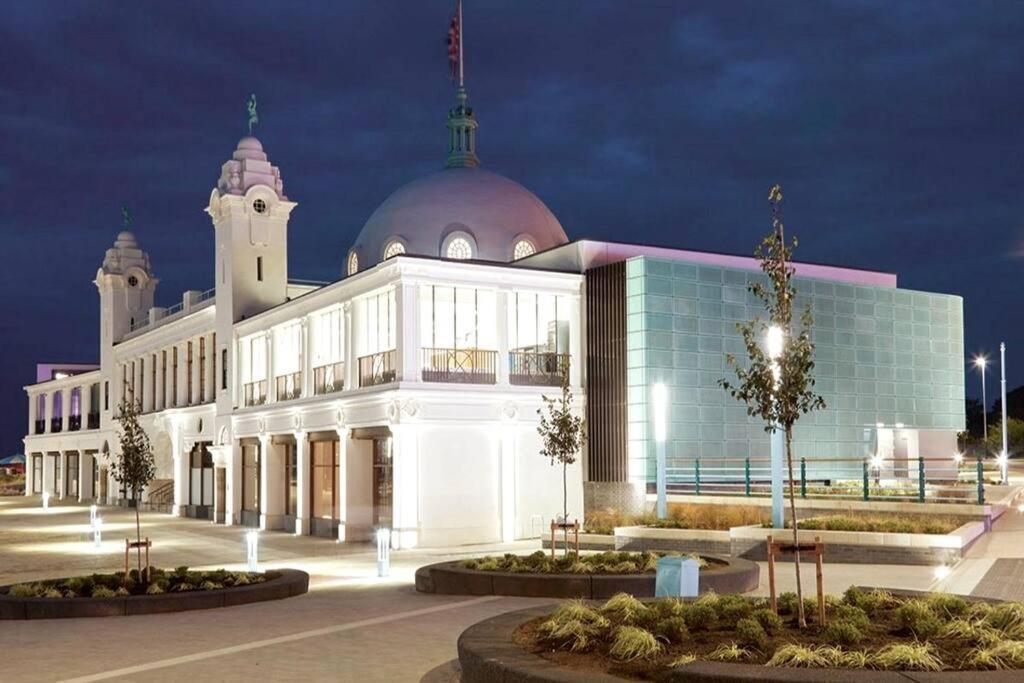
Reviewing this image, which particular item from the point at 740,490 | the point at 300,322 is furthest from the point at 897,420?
the point at 300,322

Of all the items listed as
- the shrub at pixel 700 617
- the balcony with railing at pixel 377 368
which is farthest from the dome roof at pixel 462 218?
the shrub at pixel 700 617

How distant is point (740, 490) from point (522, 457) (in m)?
6.31

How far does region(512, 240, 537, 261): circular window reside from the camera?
137 ft

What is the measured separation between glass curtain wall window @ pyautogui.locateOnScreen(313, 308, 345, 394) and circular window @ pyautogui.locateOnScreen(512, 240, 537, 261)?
6.71 meters

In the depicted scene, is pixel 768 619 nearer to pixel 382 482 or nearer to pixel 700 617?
pixel 700 617

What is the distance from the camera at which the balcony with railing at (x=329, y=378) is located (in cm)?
3738

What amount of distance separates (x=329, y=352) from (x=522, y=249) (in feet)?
25.8

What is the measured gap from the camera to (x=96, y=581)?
18656 millimetres

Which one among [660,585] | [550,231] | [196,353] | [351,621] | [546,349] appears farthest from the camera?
[196,353]

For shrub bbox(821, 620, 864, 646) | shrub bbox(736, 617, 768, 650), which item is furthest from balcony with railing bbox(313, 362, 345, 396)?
shrub bbox(821, 620, 864, 646)

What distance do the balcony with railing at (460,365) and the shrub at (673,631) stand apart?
71.7ft

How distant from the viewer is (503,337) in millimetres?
33938

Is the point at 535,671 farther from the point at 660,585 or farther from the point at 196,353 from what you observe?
the point at 196,353

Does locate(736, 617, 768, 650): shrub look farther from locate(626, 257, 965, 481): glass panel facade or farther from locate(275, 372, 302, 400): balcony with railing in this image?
locate(275, 372, 302, 400): balcony with railing
